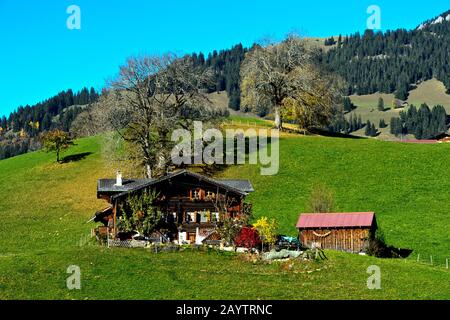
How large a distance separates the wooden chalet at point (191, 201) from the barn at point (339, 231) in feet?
19.7

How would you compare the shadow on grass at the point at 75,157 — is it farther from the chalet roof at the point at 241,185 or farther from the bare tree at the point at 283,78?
the chalet roof at the point at 241,185

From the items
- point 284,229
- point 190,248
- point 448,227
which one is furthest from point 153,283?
point 448,227

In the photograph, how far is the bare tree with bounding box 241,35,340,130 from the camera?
102875mm

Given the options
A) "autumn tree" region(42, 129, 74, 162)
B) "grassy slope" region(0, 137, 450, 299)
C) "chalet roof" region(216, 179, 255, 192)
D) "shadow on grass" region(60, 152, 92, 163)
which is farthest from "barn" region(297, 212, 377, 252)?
"autumn tree" region(42, 129, 74, 162)

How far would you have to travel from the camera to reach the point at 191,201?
6231 cm

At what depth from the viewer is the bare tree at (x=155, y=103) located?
81562 millimetres

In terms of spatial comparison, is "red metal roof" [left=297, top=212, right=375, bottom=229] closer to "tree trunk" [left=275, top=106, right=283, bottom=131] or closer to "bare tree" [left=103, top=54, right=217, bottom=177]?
"bare tree" [left=103, top=54, right=217, bottom=177]

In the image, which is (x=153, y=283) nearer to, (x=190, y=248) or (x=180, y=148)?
(x=190, y=248)

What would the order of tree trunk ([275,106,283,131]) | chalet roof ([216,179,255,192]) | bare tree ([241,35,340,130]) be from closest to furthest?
chalet roof ([216,179,255,192]), bare tree ([241,35,340,130]), tree trunk ([275,106,283,131])

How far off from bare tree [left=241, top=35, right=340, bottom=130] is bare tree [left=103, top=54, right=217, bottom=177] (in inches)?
819

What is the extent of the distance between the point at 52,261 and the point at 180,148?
41560 millimetres

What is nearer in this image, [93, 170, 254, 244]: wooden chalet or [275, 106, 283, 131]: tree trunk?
[93, 170, 254, 244]: wooden chalet

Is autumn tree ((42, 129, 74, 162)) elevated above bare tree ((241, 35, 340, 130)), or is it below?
below

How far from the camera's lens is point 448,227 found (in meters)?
63.7
